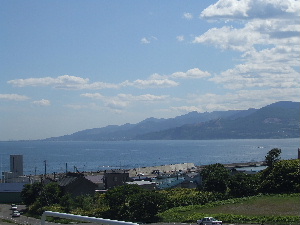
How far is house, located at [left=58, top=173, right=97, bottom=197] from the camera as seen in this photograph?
45.4 metres

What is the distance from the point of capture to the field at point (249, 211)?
101 ft

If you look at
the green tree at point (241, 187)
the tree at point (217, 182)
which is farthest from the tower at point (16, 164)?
the green tree at point (241, 187)

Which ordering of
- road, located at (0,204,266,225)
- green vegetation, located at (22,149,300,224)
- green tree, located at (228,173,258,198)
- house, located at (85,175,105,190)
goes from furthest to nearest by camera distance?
1. house, located at (85,175,105,190)
2. green tree, located at (228,173,258,198)
3. road, located at (0,204,266,225)
4. green vegetation, located at (22,149,300,224)

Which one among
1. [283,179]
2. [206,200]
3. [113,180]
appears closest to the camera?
[206,200]

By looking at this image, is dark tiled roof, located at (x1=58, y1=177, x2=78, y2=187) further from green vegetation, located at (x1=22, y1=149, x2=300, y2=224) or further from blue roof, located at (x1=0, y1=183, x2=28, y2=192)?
blue roof, located at (x1=0, y1=183, x2=28, y2=192)

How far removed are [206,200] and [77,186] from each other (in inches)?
524

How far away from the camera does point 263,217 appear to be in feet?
102

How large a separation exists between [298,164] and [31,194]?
23874mm

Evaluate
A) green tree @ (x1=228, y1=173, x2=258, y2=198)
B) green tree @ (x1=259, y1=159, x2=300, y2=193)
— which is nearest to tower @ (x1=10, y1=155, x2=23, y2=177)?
green tree @ (x1=228, y1=173, x2=258, y2=198)

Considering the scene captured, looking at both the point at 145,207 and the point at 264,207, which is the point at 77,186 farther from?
the point at 264,207

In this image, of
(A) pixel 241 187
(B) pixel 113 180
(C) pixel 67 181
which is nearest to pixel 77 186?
(C) pixel 67 181

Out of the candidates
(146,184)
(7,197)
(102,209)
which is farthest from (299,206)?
(7,197)

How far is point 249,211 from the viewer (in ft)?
111

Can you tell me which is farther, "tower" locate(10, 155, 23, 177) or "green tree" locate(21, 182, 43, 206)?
"tower" locate(10, 155, 23, 177)
